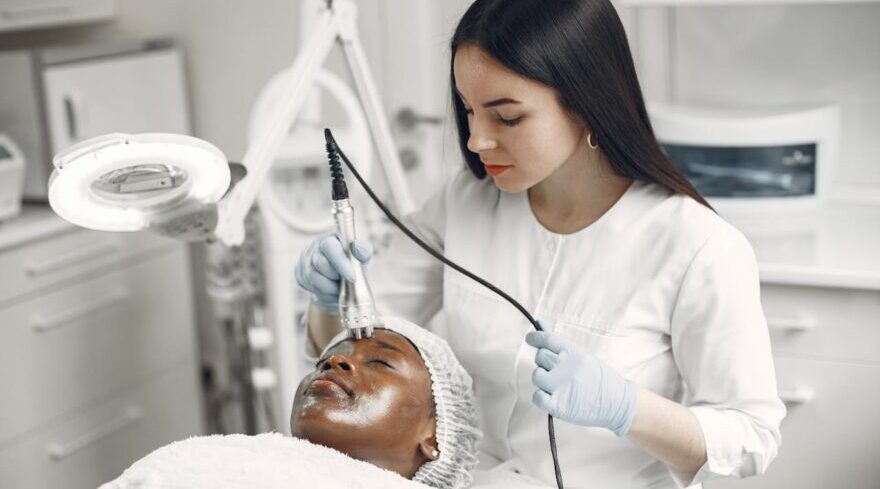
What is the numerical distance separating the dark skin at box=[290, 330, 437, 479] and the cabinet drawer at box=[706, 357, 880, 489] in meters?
0.95

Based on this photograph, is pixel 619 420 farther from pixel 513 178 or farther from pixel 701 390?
pixel 513 178

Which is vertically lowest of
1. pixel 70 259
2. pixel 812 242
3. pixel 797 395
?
pixel 797 395

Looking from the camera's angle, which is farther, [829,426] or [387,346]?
[829,426]

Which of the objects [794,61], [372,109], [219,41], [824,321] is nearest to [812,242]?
[824,321]

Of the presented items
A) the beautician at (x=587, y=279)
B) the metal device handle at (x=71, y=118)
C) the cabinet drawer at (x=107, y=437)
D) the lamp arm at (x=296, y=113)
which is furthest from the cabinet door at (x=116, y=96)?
the beautician at (x=587, y=279)

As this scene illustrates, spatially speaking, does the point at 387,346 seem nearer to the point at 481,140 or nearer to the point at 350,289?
the point at 350,289

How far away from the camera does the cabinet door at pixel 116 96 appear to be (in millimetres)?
2535

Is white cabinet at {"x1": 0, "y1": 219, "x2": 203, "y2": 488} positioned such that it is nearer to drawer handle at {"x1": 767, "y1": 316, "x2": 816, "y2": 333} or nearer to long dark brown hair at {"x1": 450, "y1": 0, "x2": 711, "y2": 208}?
long dark brown hair at {"x1": 450, "y1": 0, "x2": 711, "y2": 208}

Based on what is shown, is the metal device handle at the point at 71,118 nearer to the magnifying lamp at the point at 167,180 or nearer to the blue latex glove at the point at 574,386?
the magnifying lamp at the point at 167,180

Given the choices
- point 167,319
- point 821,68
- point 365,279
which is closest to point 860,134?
point 821,68

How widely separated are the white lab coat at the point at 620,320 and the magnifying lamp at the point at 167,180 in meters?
0.30

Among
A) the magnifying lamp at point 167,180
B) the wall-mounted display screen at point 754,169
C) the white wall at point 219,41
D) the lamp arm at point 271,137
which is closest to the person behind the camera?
the magnifying lamp at point 167,180

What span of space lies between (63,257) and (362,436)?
1.39 metres

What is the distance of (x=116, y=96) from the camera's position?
2672mm
